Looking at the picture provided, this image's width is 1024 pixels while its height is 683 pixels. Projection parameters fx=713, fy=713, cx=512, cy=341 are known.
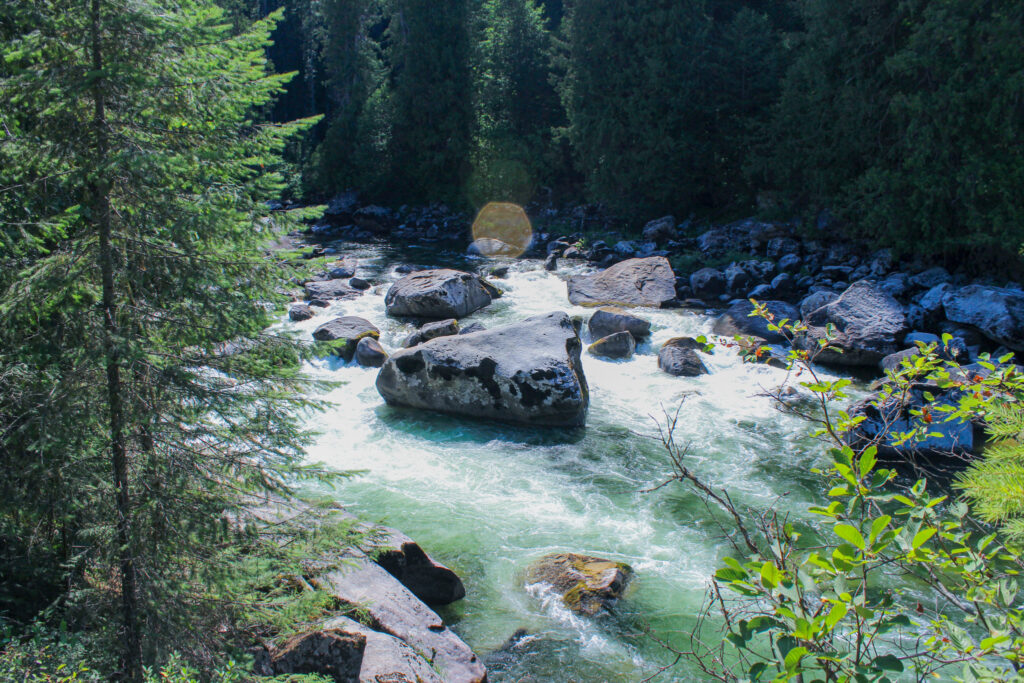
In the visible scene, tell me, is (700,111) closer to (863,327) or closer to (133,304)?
(863,327)

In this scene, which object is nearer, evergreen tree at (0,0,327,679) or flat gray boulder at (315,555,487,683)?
evergreen tree at (0,0,327,679)

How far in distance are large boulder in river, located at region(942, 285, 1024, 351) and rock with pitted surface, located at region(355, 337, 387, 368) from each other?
992cm

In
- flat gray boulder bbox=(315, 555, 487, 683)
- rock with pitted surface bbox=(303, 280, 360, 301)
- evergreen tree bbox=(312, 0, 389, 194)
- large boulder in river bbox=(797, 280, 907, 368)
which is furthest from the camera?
evergreen tree bbox=(312, 0, 389, 194)

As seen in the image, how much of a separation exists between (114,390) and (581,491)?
17.9ft

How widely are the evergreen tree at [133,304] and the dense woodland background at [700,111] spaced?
403cm

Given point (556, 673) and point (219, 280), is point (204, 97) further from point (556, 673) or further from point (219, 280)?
point (556, 673)

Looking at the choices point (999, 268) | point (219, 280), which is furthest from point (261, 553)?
point (999, 268)

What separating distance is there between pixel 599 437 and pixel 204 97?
6953mm

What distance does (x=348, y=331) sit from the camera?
514 inches

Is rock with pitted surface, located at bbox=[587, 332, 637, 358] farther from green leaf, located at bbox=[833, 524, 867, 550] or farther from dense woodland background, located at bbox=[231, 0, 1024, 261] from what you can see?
green leaf, located at bbox=[833, 524, 867, 550]

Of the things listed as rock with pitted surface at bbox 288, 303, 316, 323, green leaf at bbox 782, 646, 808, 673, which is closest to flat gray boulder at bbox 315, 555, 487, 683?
green leaf at bbox 782, 646, 808, 673

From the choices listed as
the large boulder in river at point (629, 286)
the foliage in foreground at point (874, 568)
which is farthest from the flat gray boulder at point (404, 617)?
the large boulder in river at point (629, 286)

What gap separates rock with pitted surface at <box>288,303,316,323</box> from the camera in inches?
574

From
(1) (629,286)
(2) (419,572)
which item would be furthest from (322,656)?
(1) (629,286)
